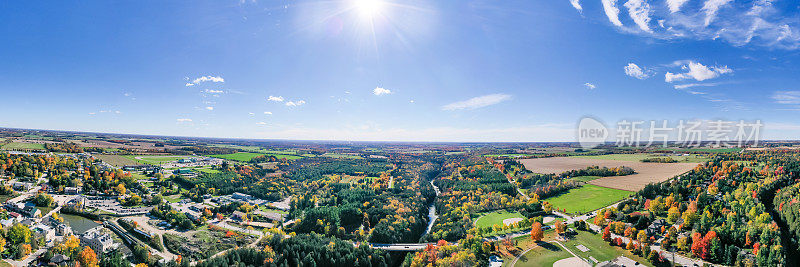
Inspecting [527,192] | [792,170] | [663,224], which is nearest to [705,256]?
[663,224]

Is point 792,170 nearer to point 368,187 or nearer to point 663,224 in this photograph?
point 663,224

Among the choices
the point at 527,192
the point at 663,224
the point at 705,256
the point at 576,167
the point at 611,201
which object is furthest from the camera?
the point at 576,167

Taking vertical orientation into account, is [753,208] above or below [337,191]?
above

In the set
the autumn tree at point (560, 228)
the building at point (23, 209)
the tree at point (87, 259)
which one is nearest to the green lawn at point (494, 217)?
the autumn tree at point (560, 228)

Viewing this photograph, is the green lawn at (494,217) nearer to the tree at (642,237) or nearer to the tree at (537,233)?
the tree at (537,233)

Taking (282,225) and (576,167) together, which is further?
(576,167)

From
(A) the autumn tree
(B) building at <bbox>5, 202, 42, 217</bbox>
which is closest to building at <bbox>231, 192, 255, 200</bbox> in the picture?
(B) building at <bbox>5, 202, 42, 217</bbox>

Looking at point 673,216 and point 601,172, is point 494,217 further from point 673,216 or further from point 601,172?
point 601,172

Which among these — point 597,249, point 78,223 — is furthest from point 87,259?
point 597,249
